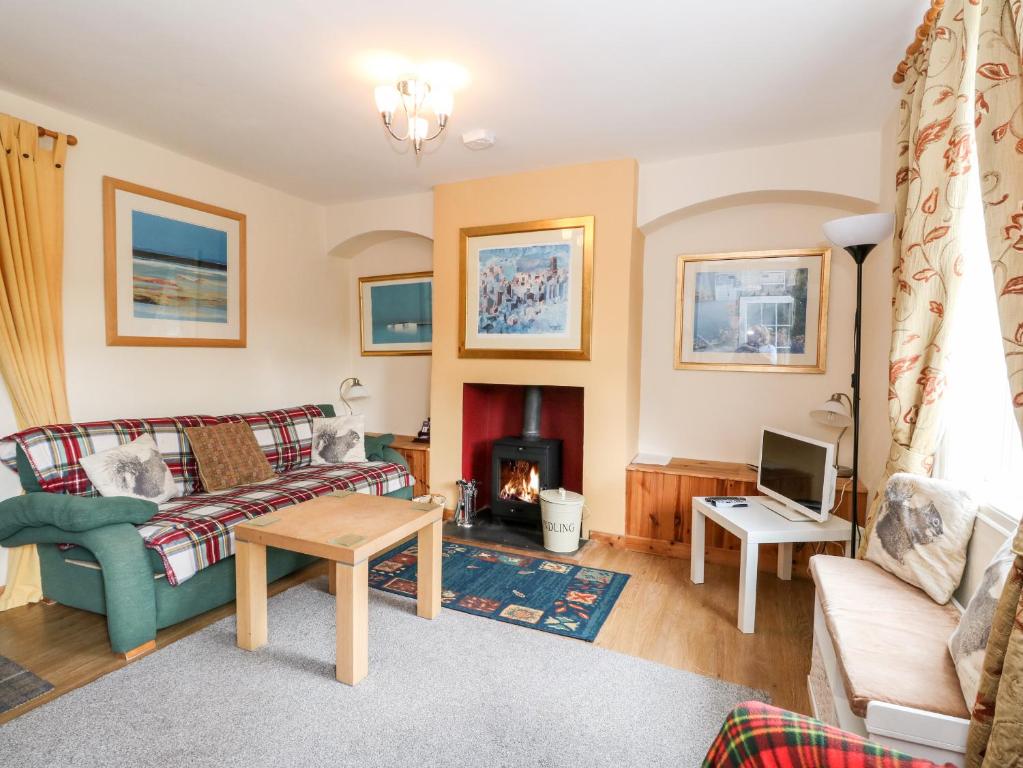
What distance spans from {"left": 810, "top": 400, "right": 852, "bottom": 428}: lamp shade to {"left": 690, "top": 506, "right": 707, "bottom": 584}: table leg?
894 mm

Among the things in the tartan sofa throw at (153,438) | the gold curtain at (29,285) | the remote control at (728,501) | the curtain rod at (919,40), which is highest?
the curtain rod at (919,40)

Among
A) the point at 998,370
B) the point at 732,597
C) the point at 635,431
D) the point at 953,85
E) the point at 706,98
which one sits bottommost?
the point at 732,597

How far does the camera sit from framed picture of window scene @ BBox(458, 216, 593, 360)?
3627 mm

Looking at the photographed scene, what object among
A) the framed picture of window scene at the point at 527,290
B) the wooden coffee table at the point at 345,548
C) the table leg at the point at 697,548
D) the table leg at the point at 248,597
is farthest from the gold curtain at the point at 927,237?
the table leg at the point at 248,597

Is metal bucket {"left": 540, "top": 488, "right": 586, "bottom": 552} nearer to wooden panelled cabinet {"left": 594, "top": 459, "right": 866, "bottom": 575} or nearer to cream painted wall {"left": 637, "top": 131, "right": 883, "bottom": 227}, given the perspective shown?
wooden panelled cabinet {"left": 594, "top": 459, "right": 866, "bottom": 575}

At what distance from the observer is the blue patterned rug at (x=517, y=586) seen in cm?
264

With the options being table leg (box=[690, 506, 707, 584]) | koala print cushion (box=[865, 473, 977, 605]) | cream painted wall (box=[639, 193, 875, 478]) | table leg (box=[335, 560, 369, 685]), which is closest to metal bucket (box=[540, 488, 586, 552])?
table leg (box=[690, 506, 707, 584])

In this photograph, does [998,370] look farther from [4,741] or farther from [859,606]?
[4,741]

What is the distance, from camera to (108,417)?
3.21 metres

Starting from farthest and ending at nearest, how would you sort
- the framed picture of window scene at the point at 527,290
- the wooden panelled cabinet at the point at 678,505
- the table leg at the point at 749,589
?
the framed picture of window scene at the point at 527,290 < the wooden panelled cabinet at the point at 678,505 < the table leg at the point at 749,589

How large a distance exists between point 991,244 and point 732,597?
7.17 feet

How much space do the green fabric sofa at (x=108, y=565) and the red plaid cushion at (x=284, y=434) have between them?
1136 millimetres

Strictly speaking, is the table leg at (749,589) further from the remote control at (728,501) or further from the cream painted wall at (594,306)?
the cream painted wall at (594,306)

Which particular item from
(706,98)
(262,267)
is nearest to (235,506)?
(262,267)
